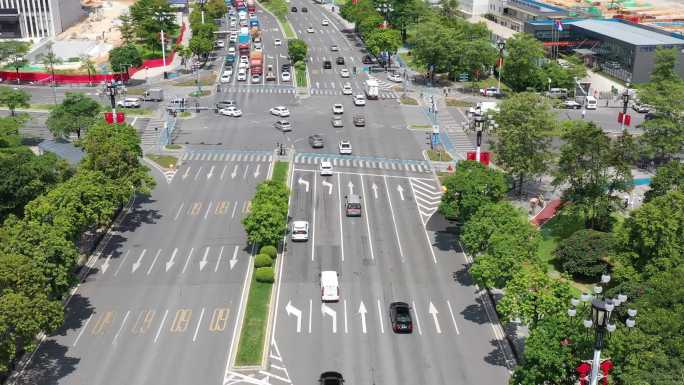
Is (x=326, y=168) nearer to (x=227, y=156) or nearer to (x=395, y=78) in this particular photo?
(x=227, y=156)

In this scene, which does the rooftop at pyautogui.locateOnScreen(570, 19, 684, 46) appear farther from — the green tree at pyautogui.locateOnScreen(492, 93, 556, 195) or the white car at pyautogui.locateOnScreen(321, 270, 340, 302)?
the white car at pyautogui.locateOnScreen(321, 270, 340, 302)

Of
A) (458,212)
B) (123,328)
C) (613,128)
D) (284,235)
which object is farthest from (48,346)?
(613,128)

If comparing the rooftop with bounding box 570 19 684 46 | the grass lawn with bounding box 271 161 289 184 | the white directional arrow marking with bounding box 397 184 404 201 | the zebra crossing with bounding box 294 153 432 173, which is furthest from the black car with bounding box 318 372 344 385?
the rooftop with bounding box 570 19 684 46

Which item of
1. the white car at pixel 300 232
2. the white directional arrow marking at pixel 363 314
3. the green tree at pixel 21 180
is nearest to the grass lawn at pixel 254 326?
the white directional arrow marking at pixel 363 314

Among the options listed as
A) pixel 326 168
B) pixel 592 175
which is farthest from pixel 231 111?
pixel 592 175

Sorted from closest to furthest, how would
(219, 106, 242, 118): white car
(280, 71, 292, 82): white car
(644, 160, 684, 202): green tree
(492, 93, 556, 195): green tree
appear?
(644, 160, 684, 202): green tree < (492, 93, 556, 195): green tree < (219, 106, 242, 118): white car < (280, 71, 292, 82): white car

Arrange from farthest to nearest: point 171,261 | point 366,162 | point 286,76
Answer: point 286,76 < point 366,162 < point 171,261

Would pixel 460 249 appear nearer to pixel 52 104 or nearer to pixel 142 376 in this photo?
pixel 142 376
